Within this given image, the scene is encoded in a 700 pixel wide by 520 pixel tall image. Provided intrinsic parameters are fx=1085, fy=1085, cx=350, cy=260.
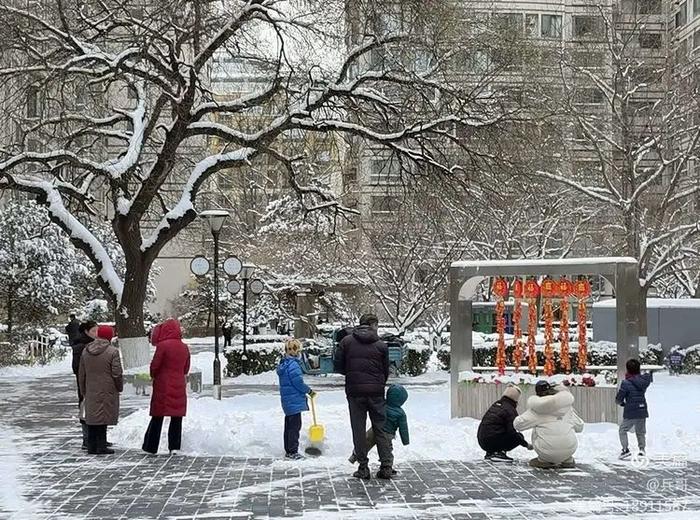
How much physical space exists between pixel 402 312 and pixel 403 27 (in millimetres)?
19099

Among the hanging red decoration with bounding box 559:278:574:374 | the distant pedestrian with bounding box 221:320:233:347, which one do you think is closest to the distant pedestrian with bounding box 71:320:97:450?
the hanging red decoration with bounding box 559:278:574:374

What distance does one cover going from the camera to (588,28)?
3456 cm

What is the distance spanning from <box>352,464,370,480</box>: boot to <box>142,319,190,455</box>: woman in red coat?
303 centimetres

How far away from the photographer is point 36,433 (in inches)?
674

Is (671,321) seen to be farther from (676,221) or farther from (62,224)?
(62,224)

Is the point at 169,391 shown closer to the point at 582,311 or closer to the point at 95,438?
the point at 95,438

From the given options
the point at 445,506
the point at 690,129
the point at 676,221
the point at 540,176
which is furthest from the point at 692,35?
the point at 445,506

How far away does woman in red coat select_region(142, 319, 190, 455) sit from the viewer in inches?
543

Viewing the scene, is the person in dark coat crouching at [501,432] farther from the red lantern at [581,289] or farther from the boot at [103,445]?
the boot at [103,445]

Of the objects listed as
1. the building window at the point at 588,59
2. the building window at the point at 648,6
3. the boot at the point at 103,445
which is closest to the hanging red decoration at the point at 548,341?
the boot at the point at 103,445

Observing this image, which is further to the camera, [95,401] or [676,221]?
[676,221]

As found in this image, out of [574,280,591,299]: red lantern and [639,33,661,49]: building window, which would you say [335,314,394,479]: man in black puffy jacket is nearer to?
[574,280,591,299]: red lantern

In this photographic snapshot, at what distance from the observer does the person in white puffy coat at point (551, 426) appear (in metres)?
12.2

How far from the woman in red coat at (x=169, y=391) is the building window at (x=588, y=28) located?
2350cm
